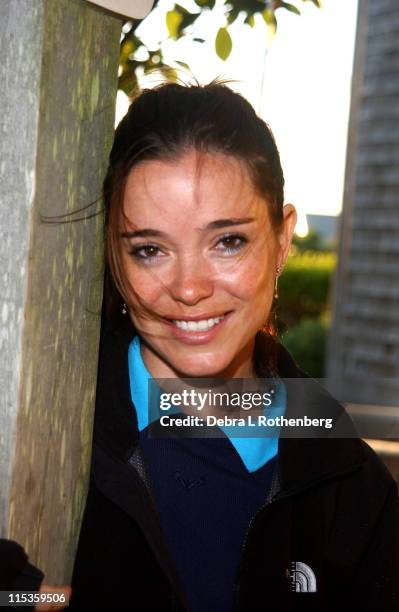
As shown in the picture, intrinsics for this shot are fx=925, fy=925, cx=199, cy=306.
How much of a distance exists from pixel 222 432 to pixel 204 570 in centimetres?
26

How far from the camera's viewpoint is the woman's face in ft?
5.08

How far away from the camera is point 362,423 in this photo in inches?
107

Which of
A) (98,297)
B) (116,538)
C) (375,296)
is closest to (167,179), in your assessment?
(98,297)

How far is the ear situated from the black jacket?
0.71 feet

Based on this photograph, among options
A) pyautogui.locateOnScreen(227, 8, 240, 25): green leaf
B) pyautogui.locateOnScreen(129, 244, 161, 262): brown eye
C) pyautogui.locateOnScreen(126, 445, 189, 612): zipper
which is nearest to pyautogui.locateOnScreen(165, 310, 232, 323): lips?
pyautogui.locateOnScreen(129, 244, 161, 262): brown eye

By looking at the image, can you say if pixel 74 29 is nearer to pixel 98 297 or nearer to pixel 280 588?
pixel 98 297

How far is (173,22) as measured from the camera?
1914 millimetres

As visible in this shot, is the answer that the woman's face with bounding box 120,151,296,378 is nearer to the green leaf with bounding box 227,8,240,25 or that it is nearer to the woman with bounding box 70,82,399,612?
the woman with bounding box 70,82,399,612

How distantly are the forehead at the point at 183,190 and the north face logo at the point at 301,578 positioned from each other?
25.8 inches

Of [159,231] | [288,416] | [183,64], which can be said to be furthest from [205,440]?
[183,64]

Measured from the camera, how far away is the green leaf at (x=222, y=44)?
5.97 feet

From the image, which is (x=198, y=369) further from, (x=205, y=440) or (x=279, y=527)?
(x=279, y=527)

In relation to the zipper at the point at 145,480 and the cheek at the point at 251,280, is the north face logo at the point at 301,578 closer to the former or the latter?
the zipper at the point at 145,480

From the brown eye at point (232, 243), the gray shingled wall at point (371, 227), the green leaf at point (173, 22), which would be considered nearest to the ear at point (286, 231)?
the brown eye at point (232, 243)
